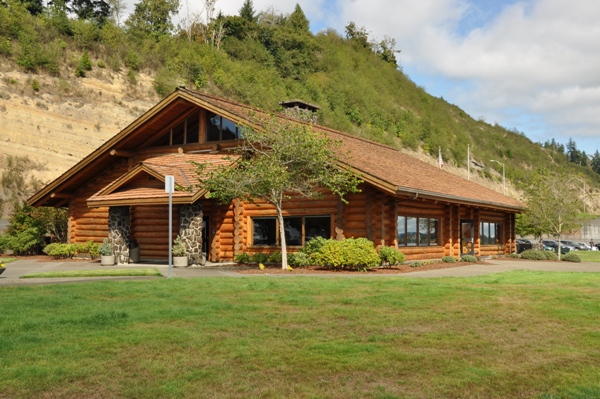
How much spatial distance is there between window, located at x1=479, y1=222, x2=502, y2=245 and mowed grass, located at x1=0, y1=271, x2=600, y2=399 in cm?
1915

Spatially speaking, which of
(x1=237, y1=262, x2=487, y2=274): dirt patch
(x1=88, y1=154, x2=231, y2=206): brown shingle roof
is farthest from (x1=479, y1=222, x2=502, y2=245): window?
(x1=88, y1=154, x2=231, y2=206): brown shingle roof

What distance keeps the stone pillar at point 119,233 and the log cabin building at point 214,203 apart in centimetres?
4

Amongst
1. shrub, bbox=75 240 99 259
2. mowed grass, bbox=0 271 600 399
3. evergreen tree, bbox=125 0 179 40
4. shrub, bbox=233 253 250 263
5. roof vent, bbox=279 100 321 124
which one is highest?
evergreen tree, bbox=125 0 179 40

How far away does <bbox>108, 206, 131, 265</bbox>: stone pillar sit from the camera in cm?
2580

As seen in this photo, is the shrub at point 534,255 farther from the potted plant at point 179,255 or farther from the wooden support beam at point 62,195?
the wooden support beam at point 62,195

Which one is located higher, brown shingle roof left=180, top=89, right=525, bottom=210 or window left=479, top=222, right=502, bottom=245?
brown shingle roof left=180, top=89, right=525, bottom=210

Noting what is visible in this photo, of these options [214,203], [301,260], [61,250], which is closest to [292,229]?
[301,260]

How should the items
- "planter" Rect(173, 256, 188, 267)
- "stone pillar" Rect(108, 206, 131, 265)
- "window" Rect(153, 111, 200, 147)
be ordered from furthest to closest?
"window" Rect(153, 111, 200, 147), "stone pillar" Rect(108, 206, 131, 265), "planter" Rect(173, 256, 188, 267)

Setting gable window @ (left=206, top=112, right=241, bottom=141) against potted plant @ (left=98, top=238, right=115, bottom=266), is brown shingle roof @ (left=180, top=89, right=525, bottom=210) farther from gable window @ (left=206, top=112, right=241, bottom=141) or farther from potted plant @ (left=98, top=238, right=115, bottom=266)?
potted plant @ (left=98, top=238, right=115, bottom=266)

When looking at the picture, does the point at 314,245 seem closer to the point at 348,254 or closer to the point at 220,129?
the point at 348,254

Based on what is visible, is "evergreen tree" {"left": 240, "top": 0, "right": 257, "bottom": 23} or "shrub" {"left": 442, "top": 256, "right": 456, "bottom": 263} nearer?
"shrub" {"left": 442, "top": 256, "right": 456, "bottom": 263}

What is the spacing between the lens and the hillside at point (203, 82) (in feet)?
138

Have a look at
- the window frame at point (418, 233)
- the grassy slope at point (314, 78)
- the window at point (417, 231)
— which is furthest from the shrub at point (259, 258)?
the grassy slope at point (314, 78)

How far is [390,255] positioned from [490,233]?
13.7 m
